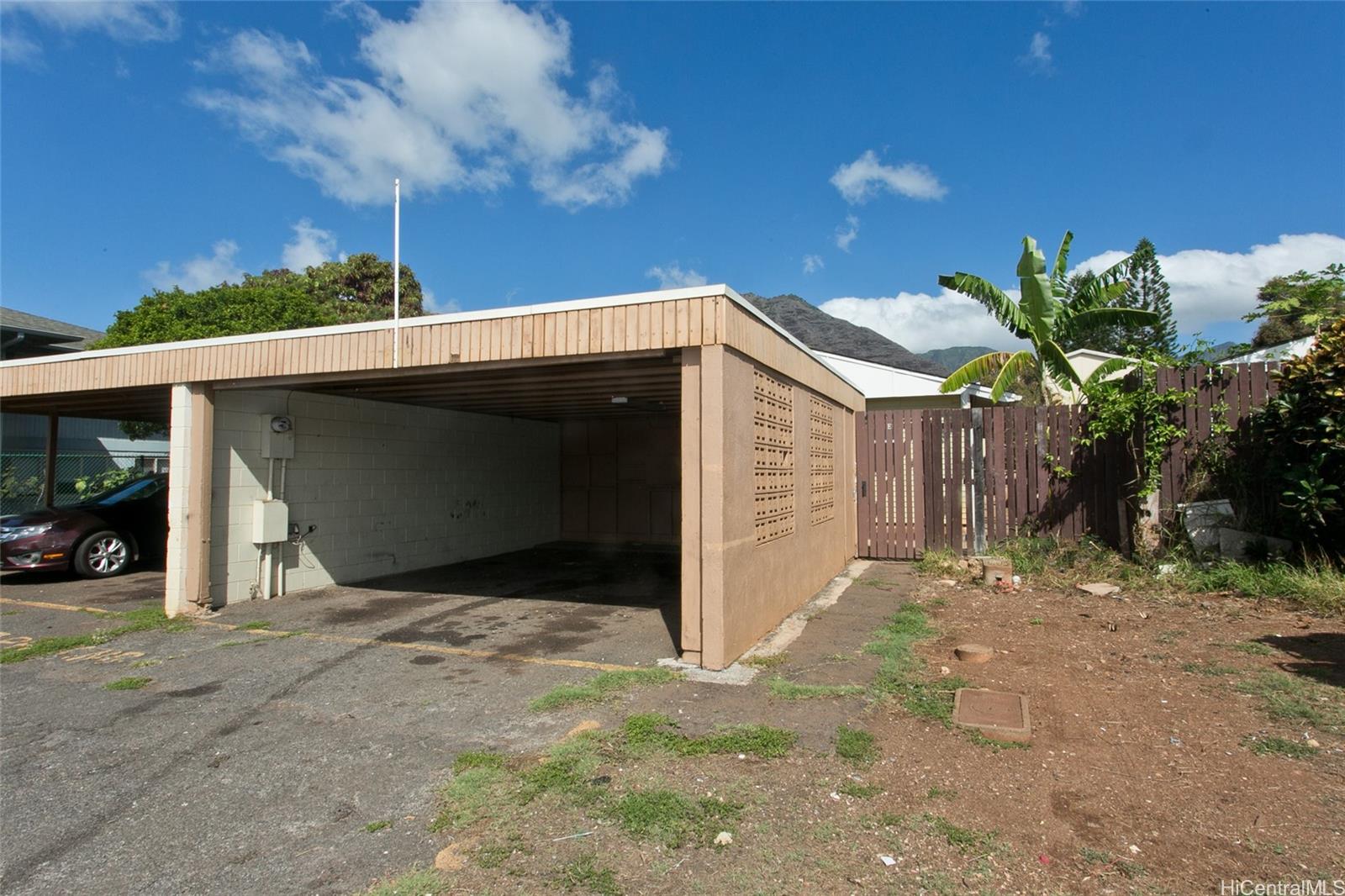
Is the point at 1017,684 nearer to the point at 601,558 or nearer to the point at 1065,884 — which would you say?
the point at 1065,884

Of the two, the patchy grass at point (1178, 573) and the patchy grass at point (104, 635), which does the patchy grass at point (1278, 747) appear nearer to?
the patchy grass at point (1178, 573)

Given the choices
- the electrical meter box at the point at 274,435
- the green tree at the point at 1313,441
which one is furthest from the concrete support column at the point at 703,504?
the green tree at the point at 1313,441

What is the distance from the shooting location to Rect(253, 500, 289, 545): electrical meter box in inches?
305

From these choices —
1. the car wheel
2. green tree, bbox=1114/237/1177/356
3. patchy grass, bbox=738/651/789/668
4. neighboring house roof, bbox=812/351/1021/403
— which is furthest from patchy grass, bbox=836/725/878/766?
green tree, bbox=1114/237/1177/356

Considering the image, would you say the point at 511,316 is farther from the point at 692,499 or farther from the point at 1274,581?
the point at 1274,581

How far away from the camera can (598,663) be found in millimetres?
5324

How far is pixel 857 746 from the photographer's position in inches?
142

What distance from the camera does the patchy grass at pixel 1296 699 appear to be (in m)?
3.79

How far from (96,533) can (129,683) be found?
6076mm

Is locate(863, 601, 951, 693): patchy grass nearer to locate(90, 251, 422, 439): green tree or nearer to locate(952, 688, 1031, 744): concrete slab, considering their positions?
locate(952, 688, 1031, 744): concrete slab

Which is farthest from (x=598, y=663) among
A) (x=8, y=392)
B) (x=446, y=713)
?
(x=8, y=392)

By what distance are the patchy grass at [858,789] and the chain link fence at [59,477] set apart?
14.3m

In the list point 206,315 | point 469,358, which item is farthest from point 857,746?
point 206,315

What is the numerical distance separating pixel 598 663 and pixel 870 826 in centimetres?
284
